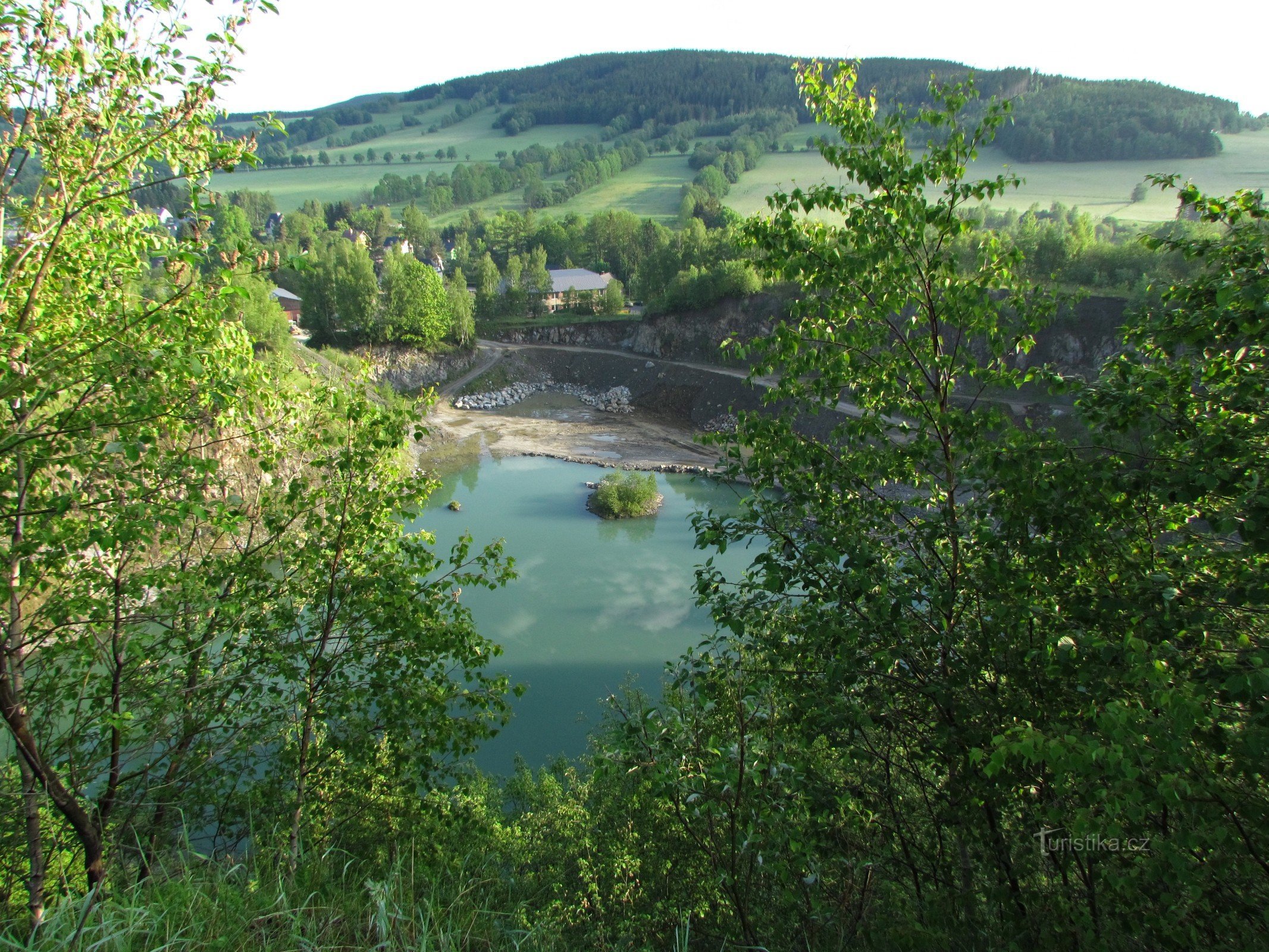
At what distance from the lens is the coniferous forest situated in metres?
2.71

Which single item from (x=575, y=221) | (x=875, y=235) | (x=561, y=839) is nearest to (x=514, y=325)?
(x=575, y=221)

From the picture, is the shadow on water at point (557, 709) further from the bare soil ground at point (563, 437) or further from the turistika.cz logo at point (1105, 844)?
the bare soil ground at point (563, 437)

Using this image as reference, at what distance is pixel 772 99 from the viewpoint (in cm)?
12294

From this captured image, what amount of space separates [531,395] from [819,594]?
152 ft

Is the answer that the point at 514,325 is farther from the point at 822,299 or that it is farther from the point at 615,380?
the point at 822,299

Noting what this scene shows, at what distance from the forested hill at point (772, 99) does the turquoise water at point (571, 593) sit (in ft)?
42.9

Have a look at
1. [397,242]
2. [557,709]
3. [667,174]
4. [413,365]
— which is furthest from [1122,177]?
[557,709]

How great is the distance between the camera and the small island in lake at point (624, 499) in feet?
88.8

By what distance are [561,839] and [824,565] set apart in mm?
6286

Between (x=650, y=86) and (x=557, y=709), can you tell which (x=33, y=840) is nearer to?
(x=557, y=709)

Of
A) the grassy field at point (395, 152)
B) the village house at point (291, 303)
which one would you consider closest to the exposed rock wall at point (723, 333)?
the village house at point (291, 303)

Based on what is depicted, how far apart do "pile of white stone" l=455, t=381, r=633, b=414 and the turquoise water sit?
12.9 meters

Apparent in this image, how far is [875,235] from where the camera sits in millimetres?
3537

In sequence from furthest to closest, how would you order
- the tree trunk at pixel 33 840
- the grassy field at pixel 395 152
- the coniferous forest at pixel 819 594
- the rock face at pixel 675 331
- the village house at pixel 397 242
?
the grassy field at pixel 395 152
the village house at pixel 397 242
the rock face at pixel 675 331
the tree trunk at pixel 33 840
the coniferous forest at pixel 819 594
